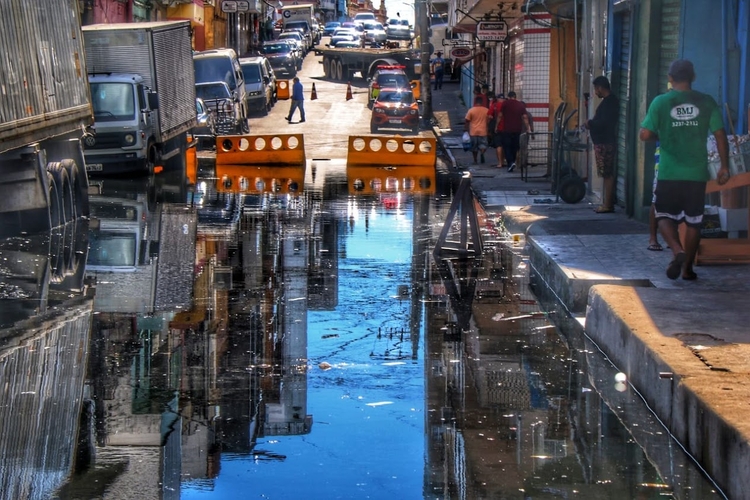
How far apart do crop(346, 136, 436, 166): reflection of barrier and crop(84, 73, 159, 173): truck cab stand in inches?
212

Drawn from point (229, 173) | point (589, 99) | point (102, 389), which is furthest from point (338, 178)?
point (102, 389)

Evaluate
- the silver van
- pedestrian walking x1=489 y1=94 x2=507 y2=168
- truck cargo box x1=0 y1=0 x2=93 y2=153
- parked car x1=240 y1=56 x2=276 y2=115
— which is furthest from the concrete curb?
parked car x1=240 y1=56 x2=276 y2=115

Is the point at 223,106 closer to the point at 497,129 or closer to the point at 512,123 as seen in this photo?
the point at 497,129

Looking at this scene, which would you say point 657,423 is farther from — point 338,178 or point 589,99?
point 338,178

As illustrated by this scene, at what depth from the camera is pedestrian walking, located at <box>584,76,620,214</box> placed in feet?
52.2

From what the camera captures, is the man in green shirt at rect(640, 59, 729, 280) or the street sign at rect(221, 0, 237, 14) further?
the street sign at rect(221, 0, 237, 14)

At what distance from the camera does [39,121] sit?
16.0m

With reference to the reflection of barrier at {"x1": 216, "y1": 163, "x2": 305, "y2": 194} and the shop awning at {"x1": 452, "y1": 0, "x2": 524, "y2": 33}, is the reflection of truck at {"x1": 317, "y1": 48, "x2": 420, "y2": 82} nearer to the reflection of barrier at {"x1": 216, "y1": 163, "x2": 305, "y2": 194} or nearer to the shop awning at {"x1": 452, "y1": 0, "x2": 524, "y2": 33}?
the shop awning at {"x1": 452, "y1": 0, "x2": 524, "y2": 33}

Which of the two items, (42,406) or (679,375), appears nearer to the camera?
(679,375)

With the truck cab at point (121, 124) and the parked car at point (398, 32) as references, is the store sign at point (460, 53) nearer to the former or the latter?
the truck cab at point (121, 124)

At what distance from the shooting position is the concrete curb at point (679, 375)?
5700 millimetres

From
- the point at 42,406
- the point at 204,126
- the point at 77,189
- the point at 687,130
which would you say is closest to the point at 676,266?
the point at 687,130

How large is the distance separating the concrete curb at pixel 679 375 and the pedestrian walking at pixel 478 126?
1999 centimetres

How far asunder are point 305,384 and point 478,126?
21.9m
